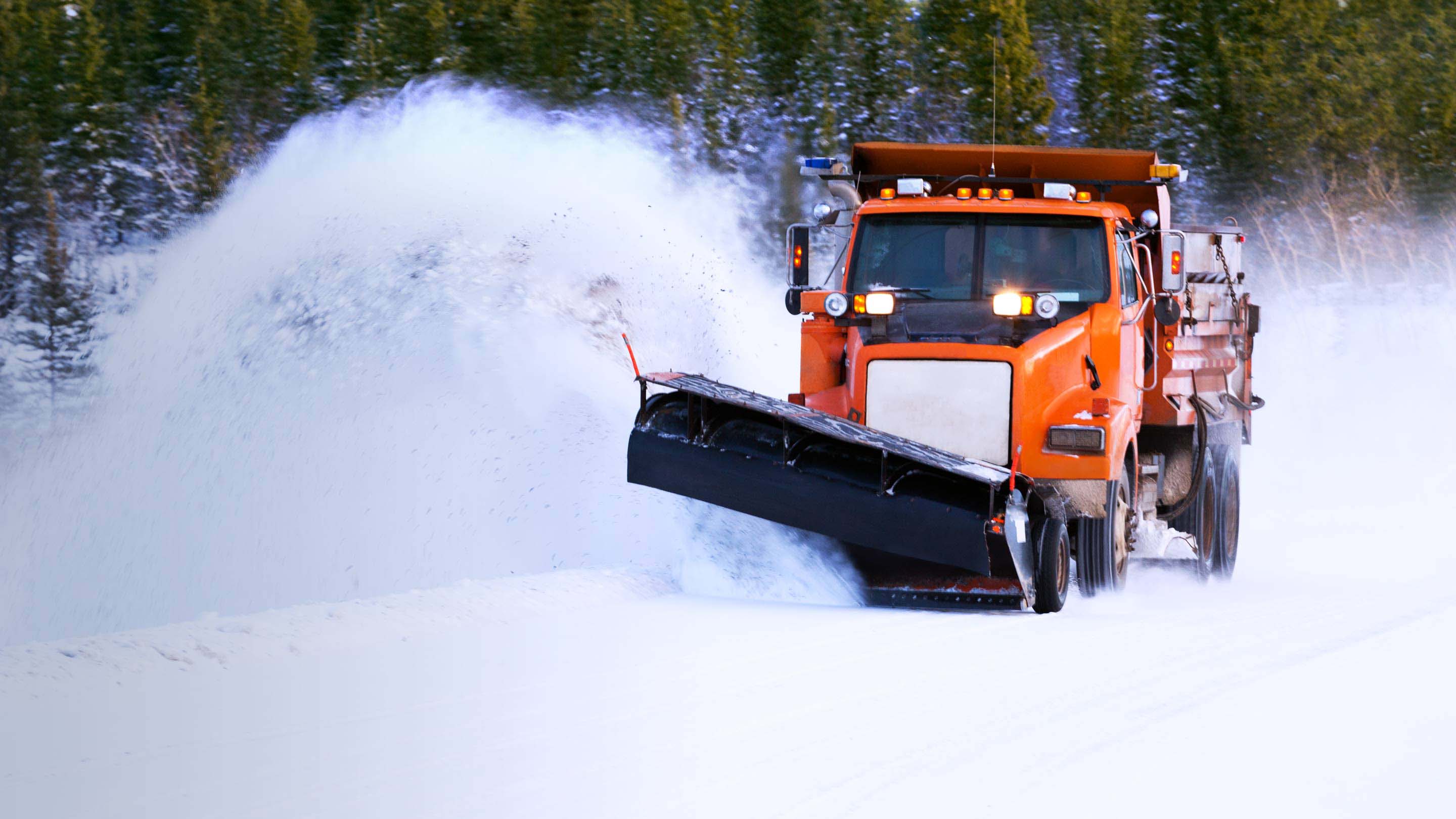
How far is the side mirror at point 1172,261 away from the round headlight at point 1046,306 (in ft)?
3.24

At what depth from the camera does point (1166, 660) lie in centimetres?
638

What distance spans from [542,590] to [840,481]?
1.57m

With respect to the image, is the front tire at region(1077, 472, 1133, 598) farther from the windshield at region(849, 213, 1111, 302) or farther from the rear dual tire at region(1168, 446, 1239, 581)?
the rear dual tire at region(1168, 446, 1239, 581)

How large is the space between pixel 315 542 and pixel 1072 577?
212 inches

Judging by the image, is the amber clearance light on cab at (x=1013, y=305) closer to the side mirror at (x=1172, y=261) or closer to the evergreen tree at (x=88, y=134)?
the side mirror at (x=1172, y=261)

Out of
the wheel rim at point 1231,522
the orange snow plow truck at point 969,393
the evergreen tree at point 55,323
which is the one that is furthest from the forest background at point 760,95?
the orange snow plow truck at point 969,393

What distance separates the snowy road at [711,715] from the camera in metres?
4.27

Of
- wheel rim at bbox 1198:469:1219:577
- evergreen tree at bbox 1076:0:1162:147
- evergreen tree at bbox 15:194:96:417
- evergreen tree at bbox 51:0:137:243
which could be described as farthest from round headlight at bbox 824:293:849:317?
evergreen tree at bbox 51:0:137:243

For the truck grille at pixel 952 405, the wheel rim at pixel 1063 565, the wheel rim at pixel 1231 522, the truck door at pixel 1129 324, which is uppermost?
the truck door at pixel 1129 324

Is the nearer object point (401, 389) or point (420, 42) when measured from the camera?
point (401, 389)

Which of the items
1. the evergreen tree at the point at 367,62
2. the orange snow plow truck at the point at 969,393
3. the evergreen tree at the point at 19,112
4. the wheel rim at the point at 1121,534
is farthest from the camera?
the evergreen tree at the point at 367,62

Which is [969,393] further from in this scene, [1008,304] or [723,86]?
[723,86]

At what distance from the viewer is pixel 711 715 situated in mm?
5211

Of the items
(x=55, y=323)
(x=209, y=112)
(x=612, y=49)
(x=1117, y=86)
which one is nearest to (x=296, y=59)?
(x=209, y=112)
